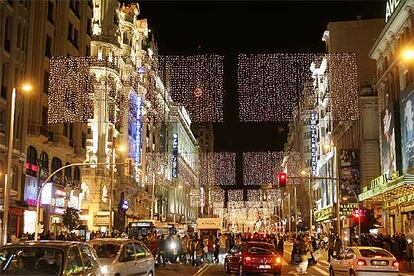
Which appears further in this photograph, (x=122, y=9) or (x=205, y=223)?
(x=122, y=9)

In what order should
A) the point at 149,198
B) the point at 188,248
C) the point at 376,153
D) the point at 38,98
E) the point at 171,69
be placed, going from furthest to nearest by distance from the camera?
the point at 149,198, the point at 376,153, the point at 38,98, the point at 188,248, the point at 171,69

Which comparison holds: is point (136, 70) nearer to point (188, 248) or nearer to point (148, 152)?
point (148, 152)

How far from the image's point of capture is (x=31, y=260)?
37.5 feet

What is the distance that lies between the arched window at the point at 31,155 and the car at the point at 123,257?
90.7 ft

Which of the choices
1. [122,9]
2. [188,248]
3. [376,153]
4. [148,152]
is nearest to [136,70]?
[122,9]

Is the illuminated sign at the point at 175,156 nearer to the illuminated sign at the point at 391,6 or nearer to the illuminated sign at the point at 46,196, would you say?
the illuminated sign at the point at 46,196

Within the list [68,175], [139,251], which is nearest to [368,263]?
[139,251]

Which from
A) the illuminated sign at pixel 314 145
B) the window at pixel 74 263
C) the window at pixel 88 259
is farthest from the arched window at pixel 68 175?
the illuminated sign at pixel 314 145

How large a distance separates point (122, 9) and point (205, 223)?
32.7 m

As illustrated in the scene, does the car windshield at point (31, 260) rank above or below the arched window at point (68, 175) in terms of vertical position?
below

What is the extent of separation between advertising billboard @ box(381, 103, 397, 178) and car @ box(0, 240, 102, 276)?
1438 inches

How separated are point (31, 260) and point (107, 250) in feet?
17.9

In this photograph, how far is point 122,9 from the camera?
8206 cm

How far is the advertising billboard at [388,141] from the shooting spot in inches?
1779
